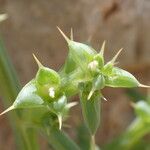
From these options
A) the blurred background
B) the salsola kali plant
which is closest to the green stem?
the salsola kali plant

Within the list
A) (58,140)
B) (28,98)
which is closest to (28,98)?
(28,98)

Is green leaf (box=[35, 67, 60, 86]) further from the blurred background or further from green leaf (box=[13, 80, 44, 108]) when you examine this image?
the blurred background

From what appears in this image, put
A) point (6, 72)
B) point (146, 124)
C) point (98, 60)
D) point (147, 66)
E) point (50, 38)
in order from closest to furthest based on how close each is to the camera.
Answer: point (98, 60) < point (6, 72) < point (146, 124) < point (50, 38) < point (147, 66)

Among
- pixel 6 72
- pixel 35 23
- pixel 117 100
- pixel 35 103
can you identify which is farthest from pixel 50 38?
pixel 35 103

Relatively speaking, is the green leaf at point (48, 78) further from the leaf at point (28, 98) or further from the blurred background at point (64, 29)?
the blurred background at point (64, 29)

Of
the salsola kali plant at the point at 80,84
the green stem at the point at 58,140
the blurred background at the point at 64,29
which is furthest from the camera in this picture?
the blurred background at the point at 64,29

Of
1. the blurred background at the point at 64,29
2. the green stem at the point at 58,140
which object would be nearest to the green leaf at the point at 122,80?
the green stem at the point at 58,140

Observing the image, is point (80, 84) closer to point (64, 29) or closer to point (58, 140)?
point (58, 140)

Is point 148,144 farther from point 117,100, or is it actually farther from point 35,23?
point 35,23

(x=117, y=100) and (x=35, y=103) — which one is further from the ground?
(x=35, y=103)
